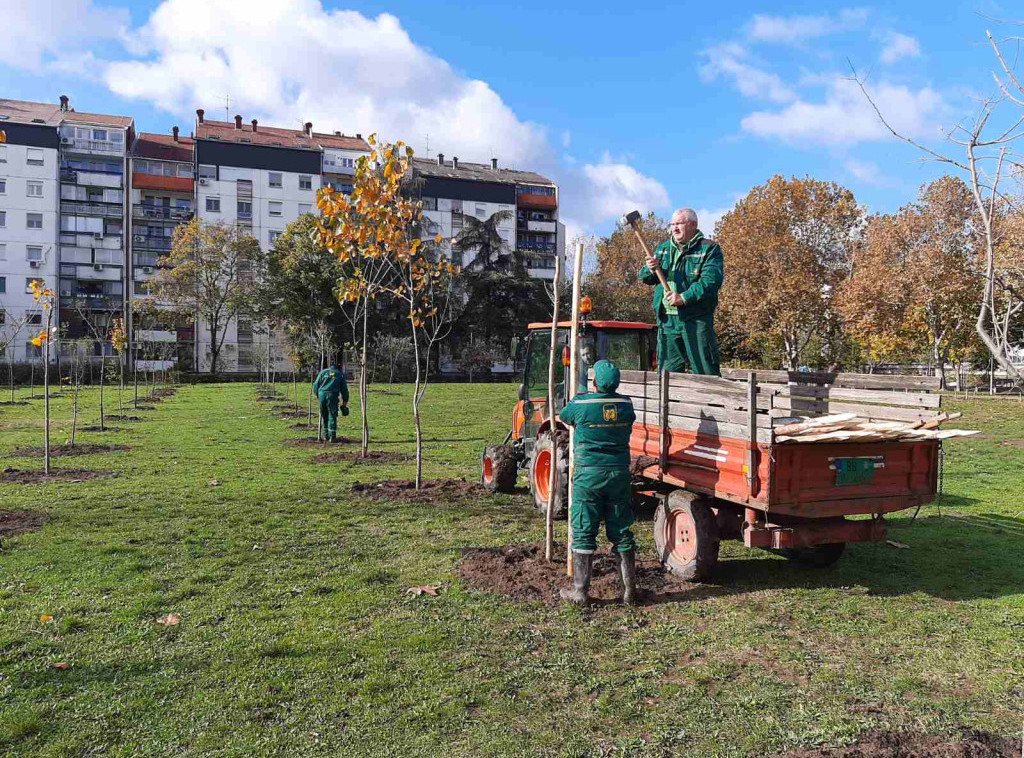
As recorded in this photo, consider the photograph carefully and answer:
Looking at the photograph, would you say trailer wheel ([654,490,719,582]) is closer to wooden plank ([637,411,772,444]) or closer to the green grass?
the green grass

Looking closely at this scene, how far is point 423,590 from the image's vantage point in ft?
18.4

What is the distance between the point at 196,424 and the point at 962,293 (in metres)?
29.7

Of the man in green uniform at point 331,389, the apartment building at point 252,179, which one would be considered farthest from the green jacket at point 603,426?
the apartment building at point 252,179

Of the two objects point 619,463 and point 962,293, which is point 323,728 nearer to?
point 619,463

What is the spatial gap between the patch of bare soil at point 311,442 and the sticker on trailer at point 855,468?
36.2 ft

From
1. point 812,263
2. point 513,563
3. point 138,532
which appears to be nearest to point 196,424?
point 138,532

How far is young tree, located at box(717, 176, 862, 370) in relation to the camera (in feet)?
111

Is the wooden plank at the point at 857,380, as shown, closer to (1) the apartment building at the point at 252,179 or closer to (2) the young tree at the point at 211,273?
(2) the young tree at the point at 211,273

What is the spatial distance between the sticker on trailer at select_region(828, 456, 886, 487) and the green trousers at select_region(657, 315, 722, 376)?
1551mm

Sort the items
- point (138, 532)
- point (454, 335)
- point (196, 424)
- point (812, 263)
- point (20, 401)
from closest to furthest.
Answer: point (138, 532) → point (196, 424) → point (20, 401) → point (812, 263) → point (454, 335)

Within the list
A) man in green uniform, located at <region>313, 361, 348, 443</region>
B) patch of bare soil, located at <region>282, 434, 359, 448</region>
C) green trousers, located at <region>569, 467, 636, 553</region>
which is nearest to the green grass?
green trousers, located at <region>569, 467, 636, 553</region>

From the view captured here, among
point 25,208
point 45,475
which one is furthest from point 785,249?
point 25,208

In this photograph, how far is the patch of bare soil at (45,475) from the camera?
1016 cm

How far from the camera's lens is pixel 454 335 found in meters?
53.2
